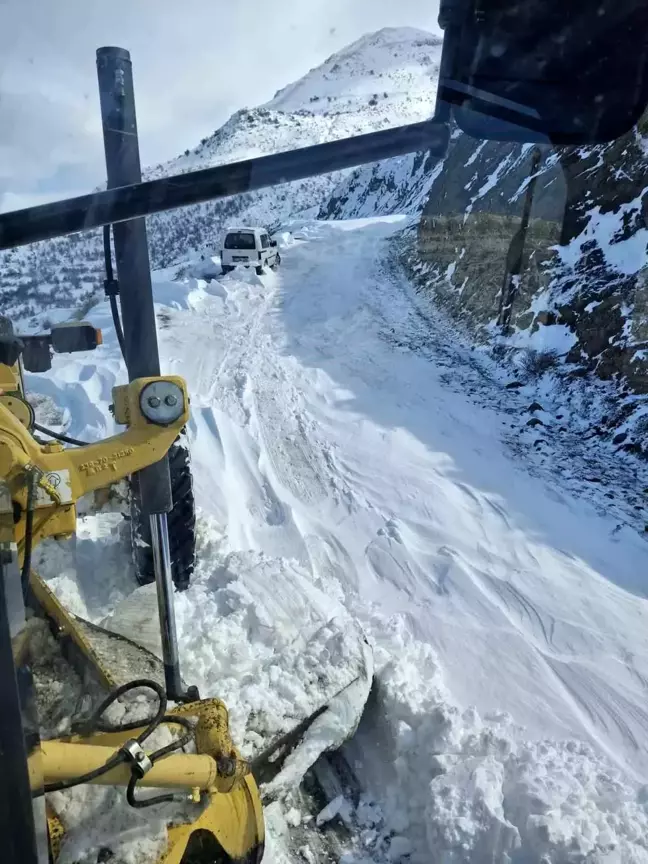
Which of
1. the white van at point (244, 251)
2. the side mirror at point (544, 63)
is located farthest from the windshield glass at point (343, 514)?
the white van at point (244, 251)

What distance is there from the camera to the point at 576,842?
8.61 feet

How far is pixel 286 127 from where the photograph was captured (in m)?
1.67

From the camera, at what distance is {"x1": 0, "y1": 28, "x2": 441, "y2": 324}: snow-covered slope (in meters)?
1.22

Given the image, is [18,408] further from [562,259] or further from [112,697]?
[562,259]

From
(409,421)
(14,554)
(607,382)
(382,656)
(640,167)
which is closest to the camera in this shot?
(14,554)

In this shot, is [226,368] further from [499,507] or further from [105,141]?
[105,141]

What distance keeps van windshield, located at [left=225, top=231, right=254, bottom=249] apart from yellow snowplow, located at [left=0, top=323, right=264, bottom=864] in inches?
576

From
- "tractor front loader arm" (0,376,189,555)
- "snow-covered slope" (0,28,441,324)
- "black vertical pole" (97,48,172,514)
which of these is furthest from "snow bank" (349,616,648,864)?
"snow-covered slope" (0,28,441,324)

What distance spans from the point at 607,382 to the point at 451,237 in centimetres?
921

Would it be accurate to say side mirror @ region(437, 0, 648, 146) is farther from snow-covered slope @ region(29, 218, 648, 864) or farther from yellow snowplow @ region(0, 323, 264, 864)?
snow-covered slope @ region(29, 218, 648, 864)

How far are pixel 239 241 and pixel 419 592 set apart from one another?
44.4 ft

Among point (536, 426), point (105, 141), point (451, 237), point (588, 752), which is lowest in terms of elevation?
point (588, 752)

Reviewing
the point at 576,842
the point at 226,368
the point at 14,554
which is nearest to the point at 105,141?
the point at 14,554

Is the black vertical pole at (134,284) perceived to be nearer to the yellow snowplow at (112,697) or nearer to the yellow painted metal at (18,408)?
the yellow snowplow at (112,697)
